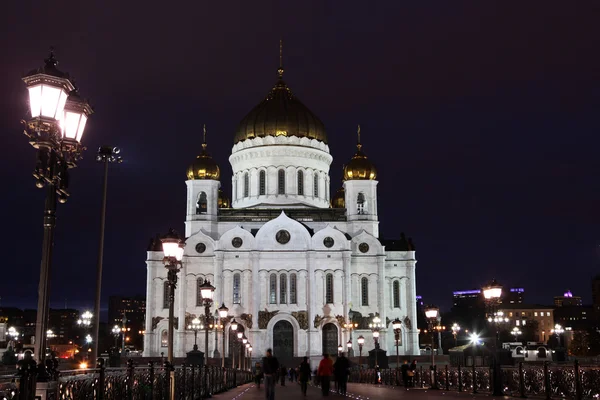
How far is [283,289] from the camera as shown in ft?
203

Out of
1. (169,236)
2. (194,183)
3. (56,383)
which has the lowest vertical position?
(56,383)

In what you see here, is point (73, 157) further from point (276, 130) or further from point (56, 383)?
point (276, 130)

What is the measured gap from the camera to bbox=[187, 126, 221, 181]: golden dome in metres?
65.9

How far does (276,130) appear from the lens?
225ft

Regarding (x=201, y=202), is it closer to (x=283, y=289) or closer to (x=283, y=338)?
(x=283, y=289)

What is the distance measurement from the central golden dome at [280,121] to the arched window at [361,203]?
296 inches

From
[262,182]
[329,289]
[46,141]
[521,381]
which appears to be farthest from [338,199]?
[46,141]

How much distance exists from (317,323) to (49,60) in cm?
5272

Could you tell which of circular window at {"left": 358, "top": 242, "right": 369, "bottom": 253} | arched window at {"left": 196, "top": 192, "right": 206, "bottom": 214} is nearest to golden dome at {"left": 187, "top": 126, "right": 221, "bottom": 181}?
arched window at {"left": 196, "top": 192, "right": 206, "bottom": 214}

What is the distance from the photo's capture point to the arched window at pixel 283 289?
6156cm

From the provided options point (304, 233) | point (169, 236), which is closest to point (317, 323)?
point (304, 233)

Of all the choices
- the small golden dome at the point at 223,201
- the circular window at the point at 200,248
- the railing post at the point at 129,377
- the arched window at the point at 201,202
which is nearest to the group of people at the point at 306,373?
the railing post at the point at 129,377

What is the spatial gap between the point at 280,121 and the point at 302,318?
63.4 ft

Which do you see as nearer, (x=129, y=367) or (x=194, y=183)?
(x=129, y=367)
